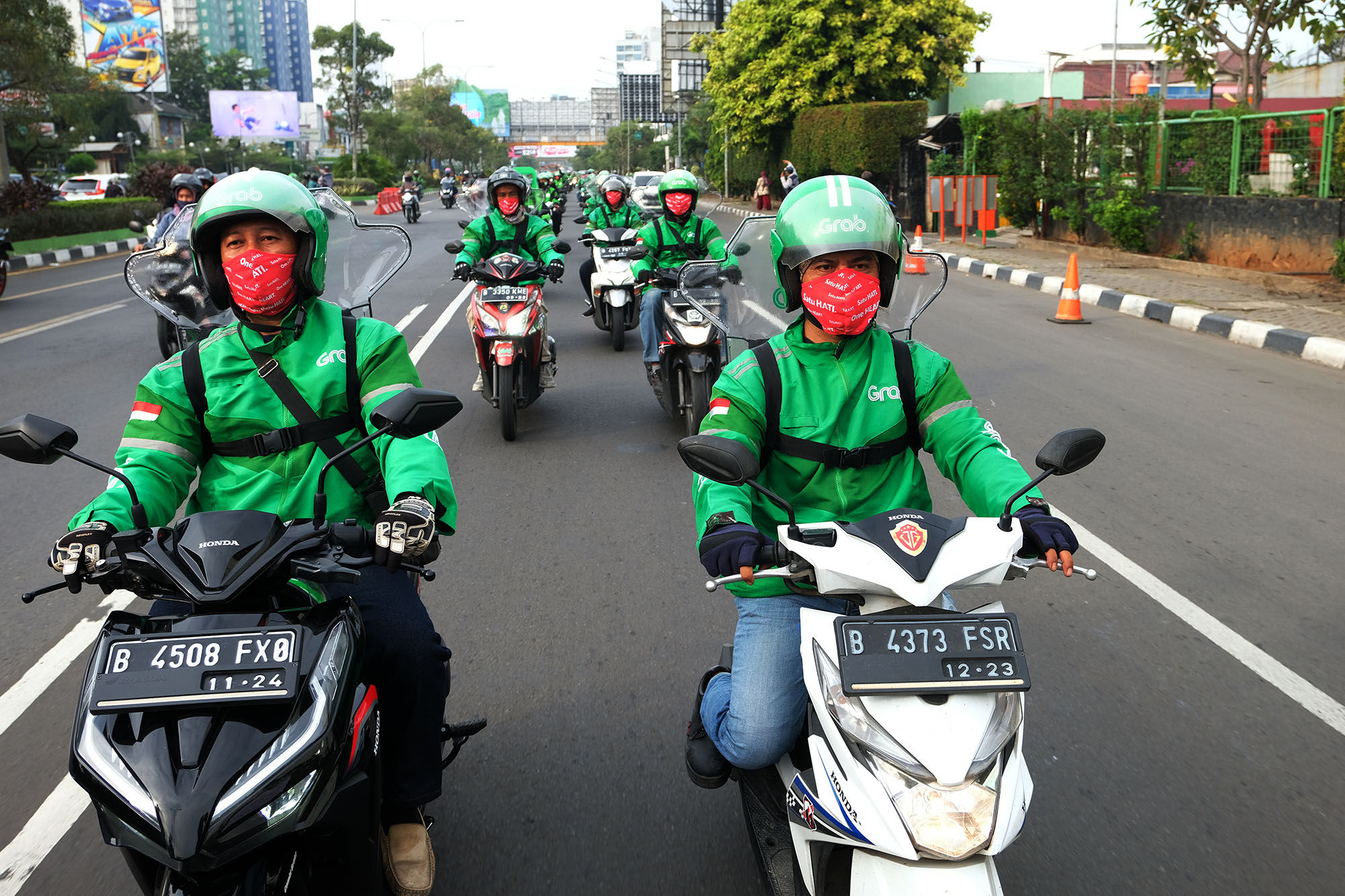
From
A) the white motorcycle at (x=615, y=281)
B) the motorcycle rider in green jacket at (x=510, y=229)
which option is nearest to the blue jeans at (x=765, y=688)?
the motorcycle rider in green jacket at (x=510, y=229)

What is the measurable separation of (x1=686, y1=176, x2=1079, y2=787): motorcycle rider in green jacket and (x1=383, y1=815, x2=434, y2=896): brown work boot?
2.05 ft

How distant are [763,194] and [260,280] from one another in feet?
130

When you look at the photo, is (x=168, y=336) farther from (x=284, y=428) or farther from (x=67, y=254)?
(x=67, y=254)

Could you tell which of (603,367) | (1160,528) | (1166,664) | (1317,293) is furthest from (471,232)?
(1317,293)

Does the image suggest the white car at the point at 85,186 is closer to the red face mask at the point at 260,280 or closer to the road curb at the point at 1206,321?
the road curb at the point at 1206,321

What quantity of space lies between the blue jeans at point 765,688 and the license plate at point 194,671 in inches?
36.7

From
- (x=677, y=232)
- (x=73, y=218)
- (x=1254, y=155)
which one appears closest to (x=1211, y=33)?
(x=1254, y=155)

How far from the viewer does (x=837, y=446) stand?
2.83 m

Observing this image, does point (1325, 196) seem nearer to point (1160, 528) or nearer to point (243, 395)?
point (1160, 528)

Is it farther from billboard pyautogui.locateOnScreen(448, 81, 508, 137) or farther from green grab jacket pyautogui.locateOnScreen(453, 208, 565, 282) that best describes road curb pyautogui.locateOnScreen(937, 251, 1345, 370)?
billboard pyautogui.locateOnScreen(448, 81, 508, 137)

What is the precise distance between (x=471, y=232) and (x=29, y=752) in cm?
608

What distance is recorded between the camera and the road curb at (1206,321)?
10430 millimetres

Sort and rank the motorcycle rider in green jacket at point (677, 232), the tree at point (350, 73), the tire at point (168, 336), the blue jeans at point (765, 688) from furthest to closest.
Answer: the tree at point (350, 73) → the tire at point (168, 336) → the motorcycle rider in green jacket at point (677, 232) → the blue jeans at point (765, 688)

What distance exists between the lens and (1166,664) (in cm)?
409
